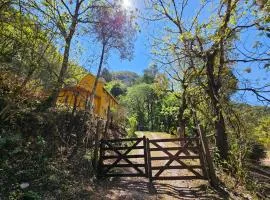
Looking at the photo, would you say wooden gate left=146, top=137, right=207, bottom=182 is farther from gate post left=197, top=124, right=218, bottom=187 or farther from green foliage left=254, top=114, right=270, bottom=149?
green foliage left=254, top=114, right=270, bottom=149

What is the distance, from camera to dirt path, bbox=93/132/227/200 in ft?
31.0

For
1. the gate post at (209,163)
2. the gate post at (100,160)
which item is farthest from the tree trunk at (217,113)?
the gate post at (100,160)

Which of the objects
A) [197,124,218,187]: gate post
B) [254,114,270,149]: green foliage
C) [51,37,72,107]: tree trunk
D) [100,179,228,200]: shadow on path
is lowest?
[100,179,228,200]: shadow on path

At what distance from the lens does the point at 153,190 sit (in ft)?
33.8

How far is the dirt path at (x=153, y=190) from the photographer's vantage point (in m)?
9.46

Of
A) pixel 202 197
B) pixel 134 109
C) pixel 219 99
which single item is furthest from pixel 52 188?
pixel 134 109

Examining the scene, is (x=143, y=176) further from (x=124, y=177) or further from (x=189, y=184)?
(x=189, y=184)

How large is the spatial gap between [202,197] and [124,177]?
3.84m

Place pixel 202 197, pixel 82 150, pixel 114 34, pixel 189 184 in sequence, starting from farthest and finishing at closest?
pixel 114 34
pixel 82 150
pixel 189 184
pixel 202 197

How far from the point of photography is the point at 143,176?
11500 millimetres

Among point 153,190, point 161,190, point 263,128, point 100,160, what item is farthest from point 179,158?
point 263,128

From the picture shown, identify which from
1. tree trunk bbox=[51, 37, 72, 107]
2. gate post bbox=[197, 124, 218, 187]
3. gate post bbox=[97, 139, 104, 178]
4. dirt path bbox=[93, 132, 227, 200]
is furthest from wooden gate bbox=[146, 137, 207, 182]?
tree trunk bbox=[51, 37, 72, 107]

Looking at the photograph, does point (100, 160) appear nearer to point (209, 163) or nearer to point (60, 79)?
point (60, 79)

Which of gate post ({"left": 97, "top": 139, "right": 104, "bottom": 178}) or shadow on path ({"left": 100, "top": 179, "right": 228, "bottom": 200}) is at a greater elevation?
gate post ({"left": 97, "top": 139, "right": 104, "bottom": 178})
